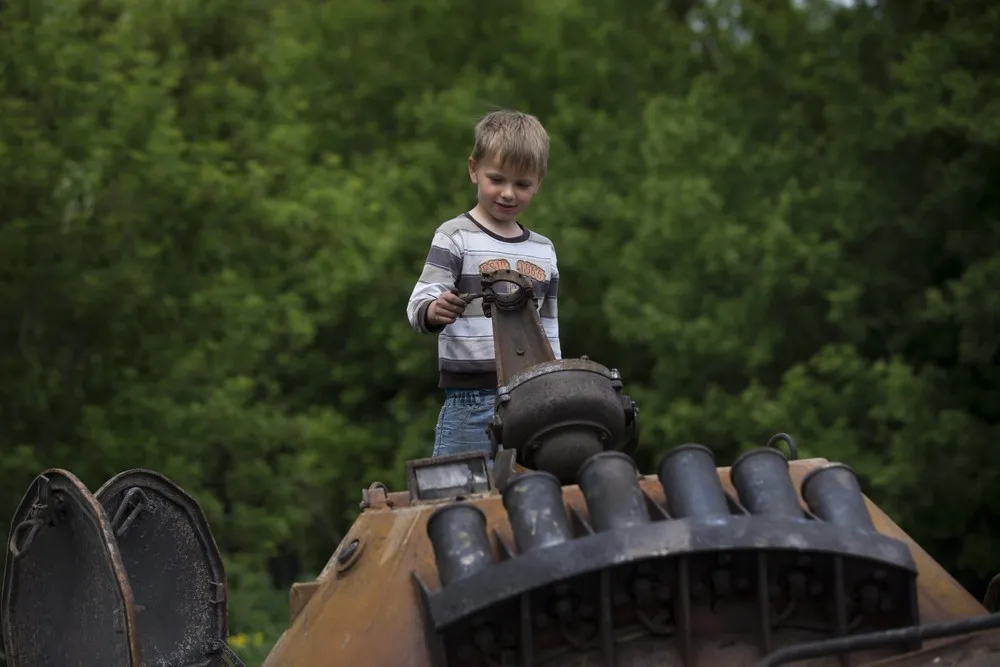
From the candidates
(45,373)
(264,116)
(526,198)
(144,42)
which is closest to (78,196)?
(45,373)

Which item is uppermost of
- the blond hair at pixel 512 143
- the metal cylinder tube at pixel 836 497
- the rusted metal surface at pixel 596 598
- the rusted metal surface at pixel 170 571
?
the blond hair at pixel 512 143

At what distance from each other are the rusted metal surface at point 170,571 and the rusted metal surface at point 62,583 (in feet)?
1.20

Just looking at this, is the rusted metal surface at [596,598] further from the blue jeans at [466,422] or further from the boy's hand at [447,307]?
the blue jeans at [466,422]

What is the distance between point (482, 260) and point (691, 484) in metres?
1.90

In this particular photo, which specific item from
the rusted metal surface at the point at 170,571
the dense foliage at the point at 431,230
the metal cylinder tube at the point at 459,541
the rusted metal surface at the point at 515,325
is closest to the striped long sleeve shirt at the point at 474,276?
the rusted metal surface at the point at 515,325

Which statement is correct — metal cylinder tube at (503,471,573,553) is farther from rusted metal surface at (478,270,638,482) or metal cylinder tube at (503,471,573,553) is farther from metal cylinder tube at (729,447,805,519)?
rusted metal surface at (478,270,638,482)

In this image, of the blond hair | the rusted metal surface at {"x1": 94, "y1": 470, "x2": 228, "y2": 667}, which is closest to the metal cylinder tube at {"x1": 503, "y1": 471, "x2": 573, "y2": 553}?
the rusted metal surface at {"x1": 94, "y1": 470, "x2": 228, "y2": 667}

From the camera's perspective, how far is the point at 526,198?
5.94 meters

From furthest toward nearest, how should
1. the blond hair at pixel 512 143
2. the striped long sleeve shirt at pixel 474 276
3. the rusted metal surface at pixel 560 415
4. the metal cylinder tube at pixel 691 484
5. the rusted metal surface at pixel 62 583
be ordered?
the striped long sleeve shirt at pixel 474 276, the blond hair at pixel 512 143, the rusted metal surface at pixel 560 415, the rusted metal surface at pixel 62 583, the metal cylinder tube at pixel 691 484

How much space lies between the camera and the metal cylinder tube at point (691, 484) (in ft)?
13.5

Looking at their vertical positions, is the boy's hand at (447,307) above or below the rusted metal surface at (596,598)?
above

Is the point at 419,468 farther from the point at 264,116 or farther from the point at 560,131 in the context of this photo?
the point at 560,131

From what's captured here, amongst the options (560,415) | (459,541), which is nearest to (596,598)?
(459,541)

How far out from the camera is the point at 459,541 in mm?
4109
